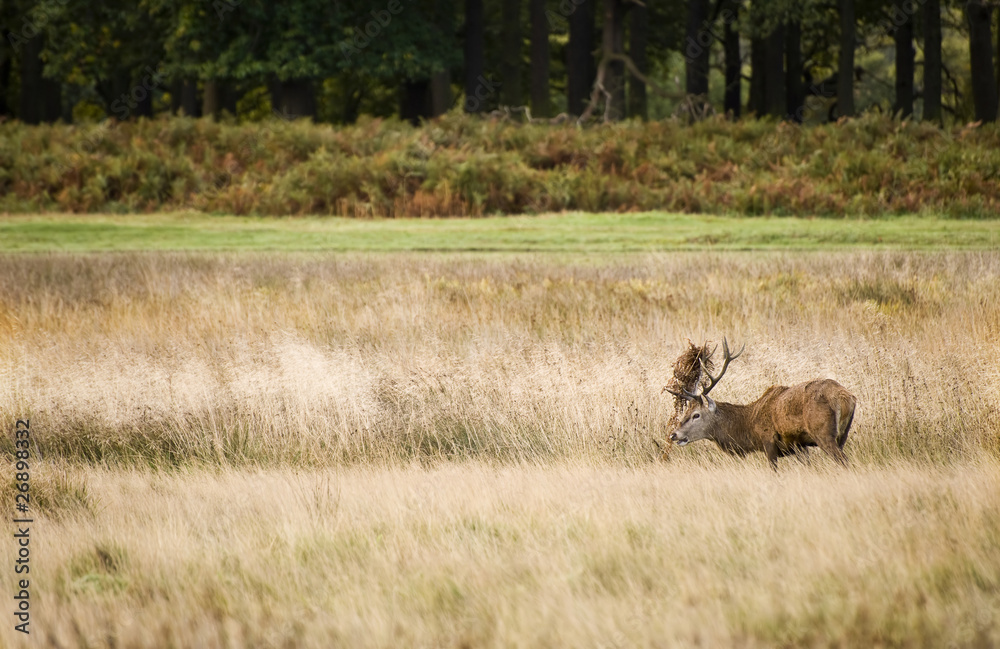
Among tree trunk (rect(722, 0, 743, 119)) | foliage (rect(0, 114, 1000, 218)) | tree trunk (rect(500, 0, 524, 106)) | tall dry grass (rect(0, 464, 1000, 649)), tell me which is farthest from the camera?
tree trunk (rect(722, 0, 743, 119))

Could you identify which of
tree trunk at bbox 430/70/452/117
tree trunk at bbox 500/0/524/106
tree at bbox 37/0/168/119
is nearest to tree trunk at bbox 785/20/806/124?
tree trunk at bbox 500/0/524/106

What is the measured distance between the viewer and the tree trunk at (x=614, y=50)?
30219mm

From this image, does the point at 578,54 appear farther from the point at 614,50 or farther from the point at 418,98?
the point at 418,98

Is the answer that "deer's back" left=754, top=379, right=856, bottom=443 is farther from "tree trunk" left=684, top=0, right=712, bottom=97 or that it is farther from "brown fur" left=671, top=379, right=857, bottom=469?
"tree trunk" left=684, top=0, right=712, bottom=97

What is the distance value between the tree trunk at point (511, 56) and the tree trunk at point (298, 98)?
5.85 metres

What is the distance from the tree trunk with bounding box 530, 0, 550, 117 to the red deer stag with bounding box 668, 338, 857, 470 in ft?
87.2

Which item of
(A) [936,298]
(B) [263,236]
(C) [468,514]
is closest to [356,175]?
(B) [263,236]

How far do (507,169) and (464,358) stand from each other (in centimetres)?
1361

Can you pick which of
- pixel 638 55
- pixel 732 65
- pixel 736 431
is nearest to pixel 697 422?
pixel 736 431

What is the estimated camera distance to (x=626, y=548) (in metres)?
4.68

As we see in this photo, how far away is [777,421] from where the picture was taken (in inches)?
220

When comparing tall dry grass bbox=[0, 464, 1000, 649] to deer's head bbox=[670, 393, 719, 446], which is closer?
tall dry grass bbox=[0, 464, 1000, 649]

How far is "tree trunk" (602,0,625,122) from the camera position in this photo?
3022 centimetres

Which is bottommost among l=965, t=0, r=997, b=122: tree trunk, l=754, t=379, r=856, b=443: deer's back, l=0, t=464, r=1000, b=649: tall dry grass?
l=0, t=464, r=1000, b=649: tall dry grass
